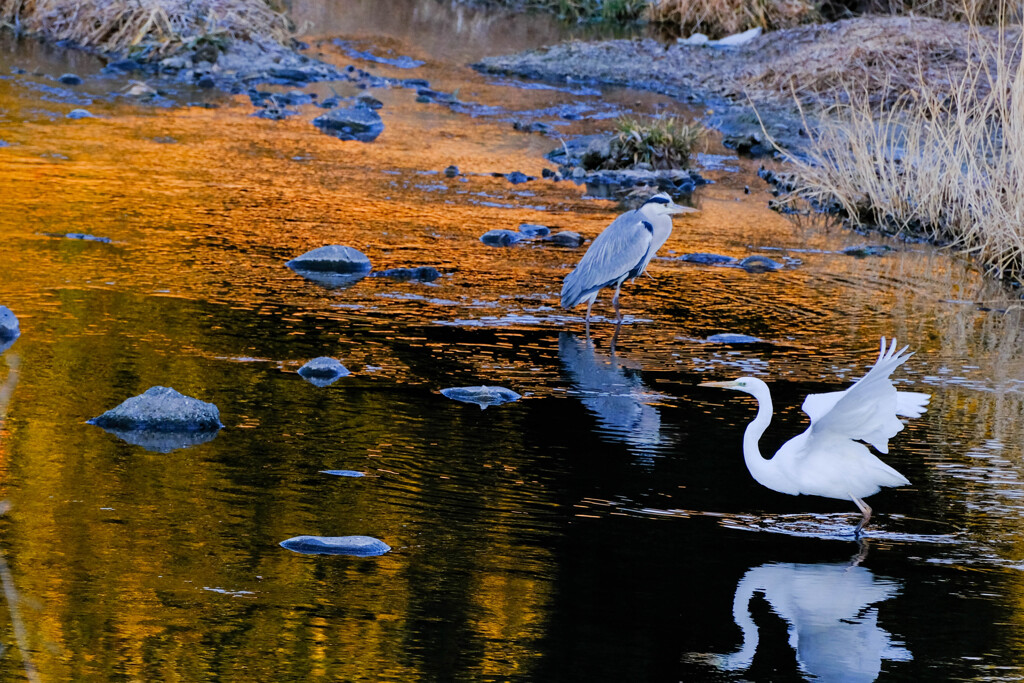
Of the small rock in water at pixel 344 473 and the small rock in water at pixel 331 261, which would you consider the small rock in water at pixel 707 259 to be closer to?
the small rock in water at pixel 331 261

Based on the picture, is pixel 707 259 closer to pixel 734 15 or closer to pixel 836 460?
pixel 836 460

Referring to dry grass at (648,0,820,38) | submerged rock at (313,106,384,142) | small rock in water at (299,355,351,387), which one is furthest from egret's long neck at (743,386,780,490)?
dry grass at (648,0,820,38)

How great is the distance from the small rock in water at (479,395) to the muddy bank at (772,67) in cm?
813

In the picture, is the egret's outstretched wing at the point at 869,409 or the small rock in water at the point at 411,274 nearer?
the egret's outstretched wing at the point at 869,409

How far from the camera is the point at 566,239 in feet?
28.2

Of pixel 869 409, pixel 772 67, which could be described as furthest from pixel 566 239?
pixel 772 67

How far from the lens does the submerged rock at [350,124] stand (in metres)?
12.1

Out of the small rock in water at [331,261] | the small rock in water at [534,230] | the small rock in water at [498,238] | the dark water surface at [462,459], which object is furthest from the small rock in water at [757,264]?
the small rock in water at [331,261]

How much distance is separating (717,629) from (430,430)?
5.64 ft

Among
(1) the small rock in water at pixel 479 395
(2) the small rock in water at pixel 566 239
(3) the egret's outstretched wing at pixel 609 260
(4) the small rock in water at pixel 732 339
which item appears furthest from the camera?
(2) the small rock in water at pixel 566 239

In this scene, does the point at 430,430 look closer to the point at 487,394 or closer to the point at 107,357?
the point at 487,394

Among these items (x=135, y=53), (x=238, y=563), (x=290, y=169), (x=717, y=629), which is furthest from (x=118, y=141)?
(x=717, y=629)

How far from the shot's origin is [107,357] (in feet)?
17.9

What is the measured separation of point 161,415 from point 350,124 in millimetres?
7870
